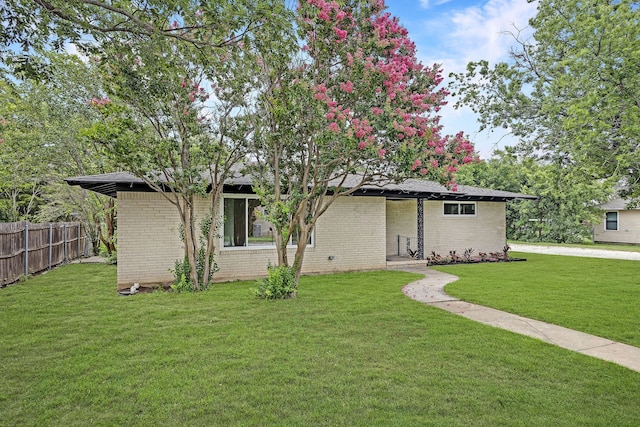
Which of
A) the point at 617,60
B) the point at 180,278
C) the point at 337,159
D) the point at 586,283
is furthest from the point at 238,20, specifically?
the point at 586,283

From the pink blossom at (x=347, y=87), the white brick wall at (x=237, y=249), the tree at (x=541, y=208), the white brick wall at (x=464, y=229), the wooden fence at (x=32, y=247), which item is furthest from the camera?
the tree at (x=541, y=208)

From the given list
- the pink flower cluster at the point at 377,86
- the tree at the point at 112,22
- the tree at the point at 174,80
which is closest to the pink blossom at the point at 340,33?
the pink flower cluster at the point at 377,86

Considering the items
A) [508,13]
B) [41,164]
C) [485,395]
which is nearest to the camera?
[485,395]

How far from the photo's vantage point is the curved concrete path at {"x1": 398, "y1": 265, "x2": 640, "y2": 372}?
14.5 ft

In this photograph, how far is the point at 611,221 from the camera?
24.1m

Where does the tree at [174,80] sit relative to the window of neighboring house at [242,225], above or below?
above

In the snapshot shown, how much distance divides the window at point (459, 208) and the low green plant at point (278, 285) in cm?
938

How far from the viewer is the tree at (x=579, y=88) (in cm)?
830

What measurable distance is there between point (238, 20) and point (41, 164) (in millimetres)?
13307

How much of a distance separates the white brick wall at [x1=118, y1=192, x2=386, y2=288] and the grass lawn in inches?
103

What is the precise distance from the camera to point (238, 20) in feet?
14.3

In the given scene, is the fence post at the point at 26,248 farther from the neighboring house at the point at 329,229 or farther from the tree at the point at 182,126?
the tree at the point at 182,126

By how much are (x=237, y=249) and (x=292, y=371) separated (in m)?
6.50

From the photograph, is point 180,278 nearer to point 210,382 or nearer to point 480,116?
point 210,382
